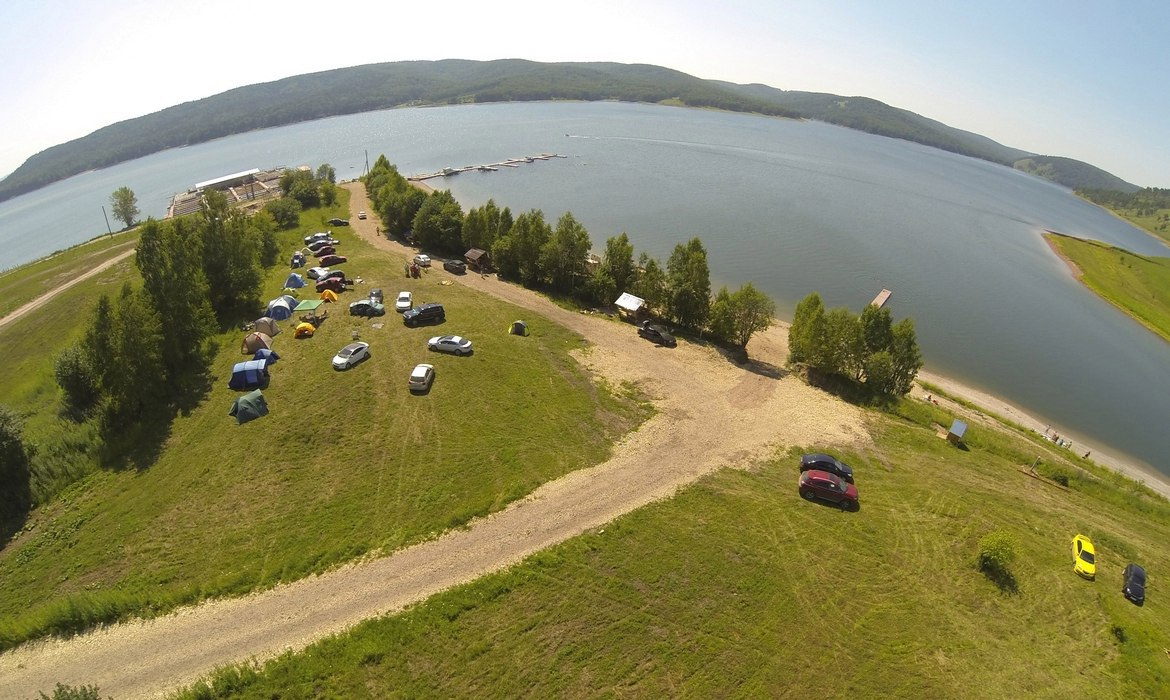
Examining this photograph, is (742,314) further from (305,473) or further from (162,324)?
(162,324)

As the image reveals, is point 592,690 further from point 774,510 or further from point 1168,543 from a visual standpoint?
point 1168,543

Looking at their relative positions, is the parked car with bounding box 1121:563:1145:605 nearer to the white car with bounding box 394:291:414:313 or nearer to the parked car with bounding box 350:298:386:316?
the white car with bounding box 394:291:414:313

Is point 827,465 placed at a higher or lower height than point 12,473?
lower

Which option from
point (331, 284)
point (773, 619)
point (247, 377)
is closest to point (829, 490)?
point (773, 619)

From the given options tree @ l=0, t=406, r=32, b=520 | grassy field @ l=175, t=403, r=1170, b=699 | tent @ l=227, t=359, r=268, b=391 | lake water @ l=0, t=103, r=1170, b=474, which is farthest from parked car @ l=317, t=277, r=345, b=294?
lake water @ l=0, t=103, r=1170, b=474

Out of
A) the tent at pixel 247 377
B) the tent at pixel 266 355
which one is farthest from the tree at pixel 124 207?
the tent at pixel 247 377
